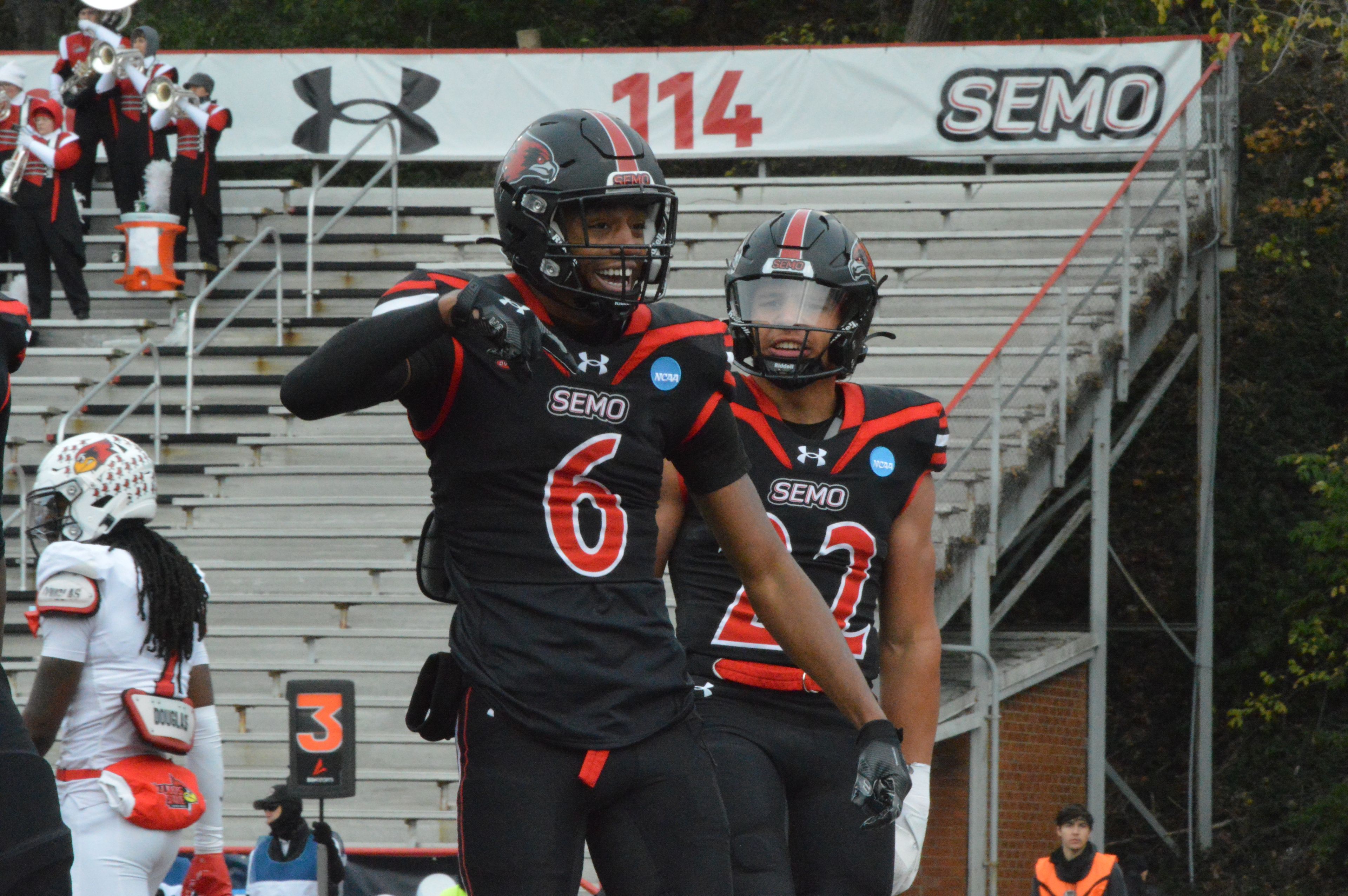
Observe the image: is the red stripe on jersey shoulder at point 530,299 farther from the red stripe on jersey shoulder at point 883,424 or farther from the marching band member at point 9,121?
the marching band member at point 9,121

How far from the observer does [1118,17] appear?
2034 cm

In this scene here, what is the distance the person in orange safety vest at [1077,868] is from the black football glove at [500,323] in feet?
27.3

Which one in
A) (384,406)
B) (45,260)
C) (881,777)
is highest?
(45,260)

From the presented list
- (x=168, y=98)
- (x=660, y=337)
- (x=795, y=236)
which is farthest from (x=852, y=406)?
(x=168, y=98)

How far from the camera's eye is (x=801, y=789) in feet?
14.8

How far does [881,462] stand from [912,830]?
36.8 inches

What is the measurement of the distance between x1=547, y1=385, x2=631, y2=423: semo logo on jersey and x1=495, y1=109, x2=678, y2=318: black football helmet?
0.50 ft

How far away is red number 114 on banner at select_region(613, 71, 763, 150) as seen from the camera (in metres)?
16.7

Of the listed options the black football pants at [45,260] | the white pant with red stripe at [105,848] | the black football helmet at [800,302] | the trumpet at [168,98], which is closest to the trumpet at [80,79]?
the trumpet at [168,98]

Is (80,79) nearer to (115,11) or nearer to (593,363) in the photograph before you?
(115,11)

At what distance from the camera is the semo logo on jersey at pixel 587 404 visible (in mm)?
3311

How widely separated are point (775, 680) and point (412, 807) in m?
6.45

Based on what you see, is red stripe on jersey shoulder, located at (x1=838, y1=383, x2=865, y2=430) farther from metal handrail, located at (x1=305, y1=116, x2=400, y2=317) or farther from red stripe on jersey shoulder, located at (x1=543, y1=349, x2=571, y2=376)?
metal handrail, located at (x1=305, y1=116, x2=400, y2=317)

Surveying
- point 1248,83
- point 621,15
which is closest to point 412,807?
point 1248,83
